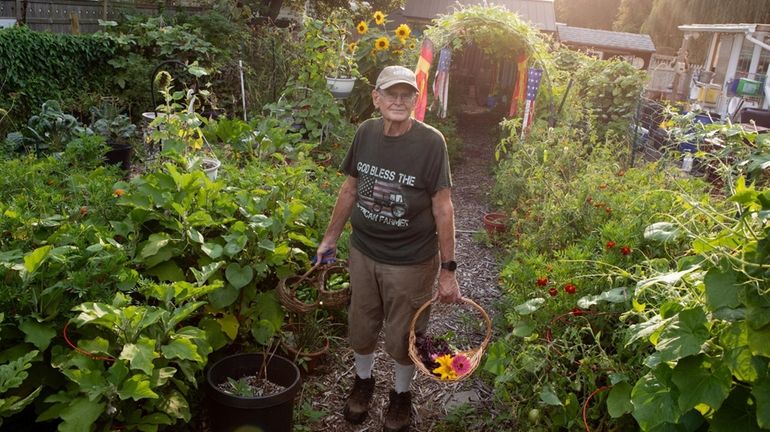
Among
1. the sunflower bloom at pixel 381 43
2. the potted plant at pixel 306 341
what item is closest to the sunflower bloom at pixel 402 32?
the sunflower bloom at pixel 381 43

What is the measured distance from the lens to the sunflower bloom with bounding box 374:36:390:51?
852 cm

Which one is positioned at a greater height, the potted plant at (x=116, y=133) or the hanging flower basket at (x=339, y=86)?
the hanging flower basket at (x=339, y=86)

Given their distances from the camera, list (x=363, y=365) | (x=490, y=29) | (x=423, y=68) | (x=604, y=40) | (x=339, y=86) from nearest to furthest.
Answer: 1. (x=363, y=365)
2. (x=339, y=86)
3. (x=423, y=68)
4. (x=490, y=29)
5. (x=604, y=40)

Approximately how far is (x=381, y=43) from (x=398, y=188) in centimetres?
618

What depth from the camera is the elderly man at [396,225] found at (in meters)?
2.78

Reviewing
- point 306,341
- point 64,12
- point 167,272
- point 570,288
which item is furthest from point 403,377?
point 64,12

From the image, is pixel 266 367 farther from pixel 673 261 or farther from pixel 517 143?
pixel 517 143

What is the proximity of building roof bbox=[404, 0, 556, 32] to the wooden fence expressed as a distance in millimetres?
7433

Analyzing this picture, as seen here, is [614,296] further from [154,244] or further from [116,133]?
[116,133]

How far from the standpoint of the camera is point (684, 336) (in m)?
1.59

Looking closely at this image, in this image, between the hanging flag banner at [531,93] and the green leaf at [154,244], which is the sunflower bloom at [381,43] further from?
the green leaf at [154,244]

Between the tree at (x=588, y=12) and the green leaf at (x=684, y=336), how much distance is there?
4386 centimetres

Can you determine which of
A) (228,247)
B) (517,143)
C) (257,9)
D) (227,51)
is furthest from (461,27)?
(257,9)

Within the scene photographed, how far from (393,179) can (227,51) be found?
7561 mm
